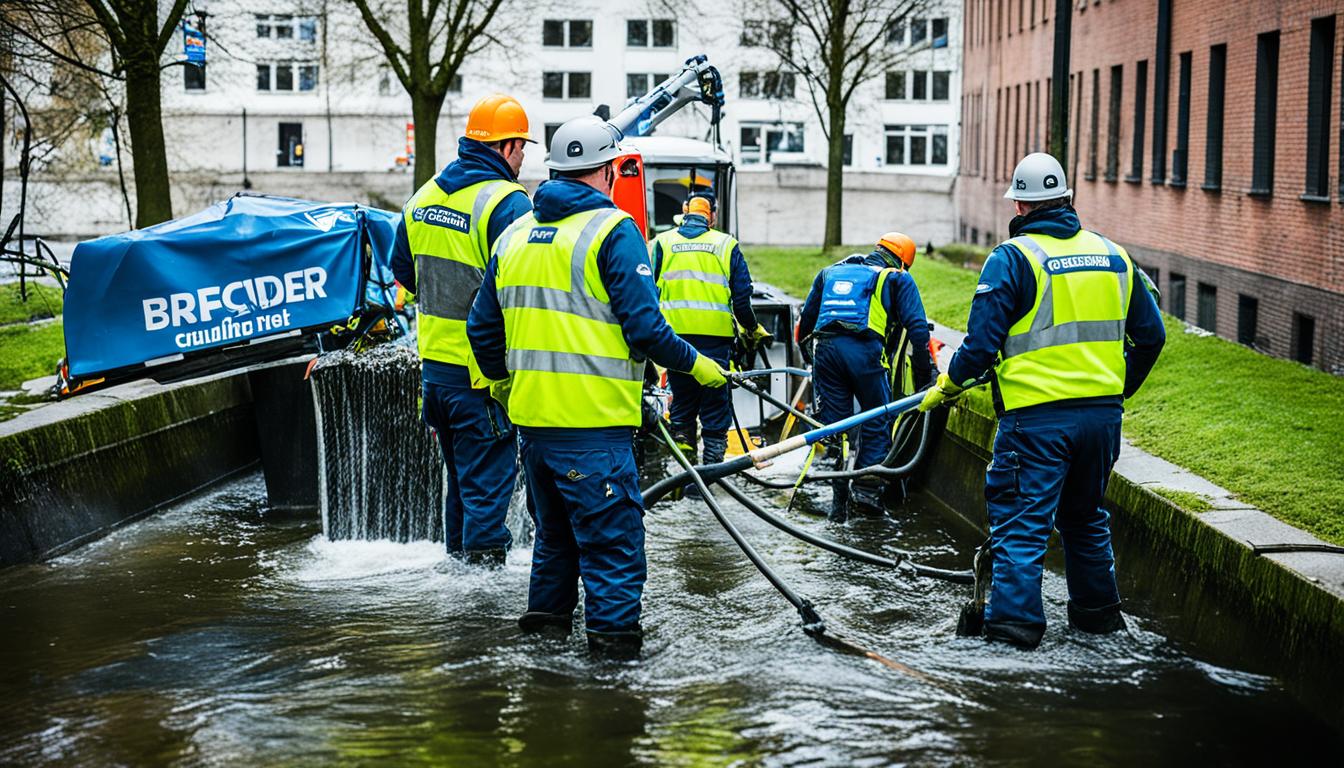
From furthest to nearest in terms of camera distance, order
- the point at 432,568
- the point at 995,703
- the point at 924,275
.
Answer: the point at 924,275 → the point at 432,568 → the point at 995,703

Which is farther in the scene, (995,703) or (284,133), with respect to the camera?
(284,133)

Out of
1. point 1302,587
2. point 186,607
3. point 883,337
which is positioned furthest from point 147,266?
point 1302,587

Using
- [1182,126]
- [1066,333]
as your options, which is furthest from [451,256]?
[1182,126]

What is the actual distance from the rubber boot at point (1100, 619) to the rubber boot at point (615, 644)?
192cm

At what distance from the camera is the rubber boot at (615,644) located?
629 centimetres

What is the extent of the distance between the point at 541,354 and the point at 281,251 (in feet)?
13.0

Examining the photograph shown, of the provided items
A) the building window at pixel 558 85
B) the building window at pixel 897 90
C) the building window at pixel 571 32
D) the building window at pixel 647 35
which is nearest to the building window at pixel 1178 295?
the building window at pixel 647 35

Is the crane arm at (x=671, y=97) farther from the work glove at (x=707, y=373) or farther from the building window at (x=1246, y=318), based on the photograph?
the building window at (x=1246, y=318)

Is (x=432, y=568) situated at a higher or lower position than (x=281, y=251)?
lower

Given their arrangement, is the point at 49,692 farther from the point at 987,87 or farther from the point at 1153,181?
the point at 987,87

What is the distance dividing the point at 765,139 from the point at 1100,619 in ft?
198

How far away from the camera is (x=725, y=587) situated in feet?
25.9

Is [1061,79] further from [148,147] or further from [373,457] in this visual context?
[148,147]

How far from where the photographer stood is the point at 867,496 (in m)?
10.5
